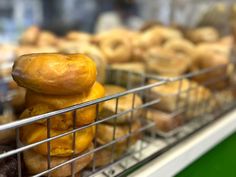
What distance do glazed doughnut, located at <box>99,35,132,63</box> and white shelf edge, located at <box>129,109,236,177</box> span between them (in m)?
0.35

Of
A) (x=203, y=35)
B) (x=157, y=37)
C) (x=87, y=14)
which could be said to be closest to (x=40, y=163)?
(x=157, y=37)

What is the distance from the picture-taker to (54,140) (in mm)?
338

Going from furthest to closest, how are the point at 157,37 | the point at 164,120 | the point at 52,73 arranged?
the point at 157,37
the point at 164,120
the point at 52,73

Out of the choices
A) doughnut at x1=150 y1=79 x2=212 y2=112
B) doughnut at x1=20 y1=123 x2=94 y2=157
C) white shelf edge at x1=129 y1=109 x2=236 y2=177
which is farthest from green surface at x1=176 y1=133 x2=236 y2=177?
doughnut at x1=20 y1=123 x2=94 y2=157

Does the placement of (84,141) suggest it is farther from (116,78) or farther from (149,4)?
(149,4)

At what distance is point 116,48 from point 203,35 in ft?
1.32

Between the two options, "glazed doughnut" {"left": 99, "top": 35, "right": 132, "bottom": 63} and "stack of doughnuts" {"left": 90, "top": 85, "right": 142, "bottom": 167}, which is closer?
"stack of doughnuts" {"left": 90, "top": 85, "right": 142, "bottom": 167}

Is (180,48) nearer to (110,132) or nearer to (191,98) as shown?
(191,98)

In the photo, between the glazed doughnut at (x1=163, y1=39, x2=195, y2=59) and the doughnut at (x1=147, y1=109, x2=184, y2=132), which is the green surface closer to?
the doughnut at (x1=147, y1=109, x2=184, y2=132)

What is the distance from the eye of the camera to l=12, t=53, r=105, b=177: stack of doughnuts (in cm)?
31

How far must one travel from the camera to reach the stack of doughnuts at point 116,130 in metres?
0.44

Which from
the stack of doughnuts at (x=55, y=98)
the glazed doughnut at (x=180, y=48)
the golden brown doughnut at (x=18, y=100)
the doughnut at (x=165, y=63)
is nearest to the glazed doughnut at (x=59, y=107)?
the stack of doughnuts at (x=55, y=98)

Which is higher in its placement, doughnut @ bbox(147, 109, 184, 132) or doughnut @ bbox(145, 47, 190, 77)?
doughnut @ bbox(145, 47, 190, 77)

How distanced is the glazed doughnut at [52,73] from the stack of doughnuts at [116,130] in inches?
4.4
